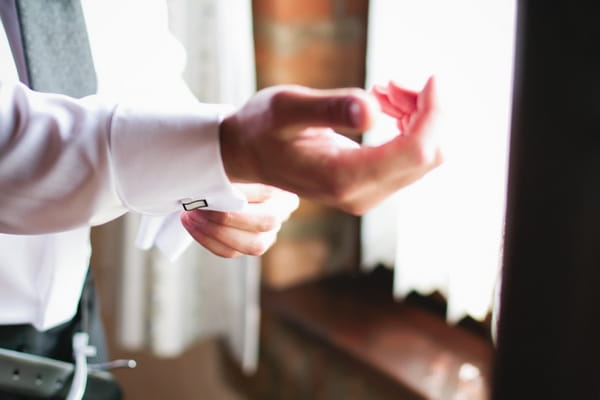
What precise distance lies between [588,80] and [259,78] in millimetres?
1047

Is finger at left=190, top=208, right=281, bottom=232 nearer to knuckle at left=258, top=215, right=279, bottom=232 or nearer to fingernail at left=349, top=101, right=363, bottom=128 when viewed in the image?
knuckle at left=258, top=215, right=279, bottom=232

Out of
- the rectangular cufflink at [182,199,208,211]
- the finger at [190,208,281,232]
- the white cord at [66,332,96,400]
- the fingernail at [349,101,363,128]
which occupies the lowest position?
the white cord at [66,332,96,400]

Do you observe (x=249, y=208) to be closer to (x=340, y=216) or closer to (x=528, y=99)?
(x=528, y=99)

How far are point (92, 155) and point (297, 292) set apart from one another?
0.99 m

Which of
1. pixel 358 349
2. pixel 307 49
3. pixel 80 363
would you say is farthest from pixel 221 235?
pixel 307 49

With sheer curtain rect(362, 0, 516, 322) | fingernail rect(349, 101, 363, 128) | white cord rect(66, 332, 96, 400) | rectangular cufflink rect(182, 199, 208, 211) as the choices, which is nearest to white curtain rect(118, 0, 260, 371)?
sheer curtain rect(362, 0, 516, 322)

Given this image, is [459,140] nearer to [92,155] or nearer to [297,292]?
[92,155]

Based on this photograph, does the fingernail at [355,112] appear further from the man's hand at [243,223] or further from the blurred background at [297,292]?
the blurred background at [297,292]

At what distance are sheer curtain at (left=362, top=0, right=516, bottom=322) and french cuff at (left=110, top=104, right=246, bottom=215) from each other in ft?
1.48

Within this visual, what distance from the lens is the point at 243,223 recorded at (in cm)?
49

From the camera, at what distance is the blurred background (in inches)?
41.3

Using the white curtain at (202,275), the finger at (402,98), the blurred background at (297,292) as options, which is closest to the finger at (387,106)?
the finger at (402,98)

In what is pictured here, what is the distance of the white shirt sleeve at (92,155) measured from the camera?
0.39m

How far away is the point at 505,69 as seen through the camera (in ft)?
2.74
